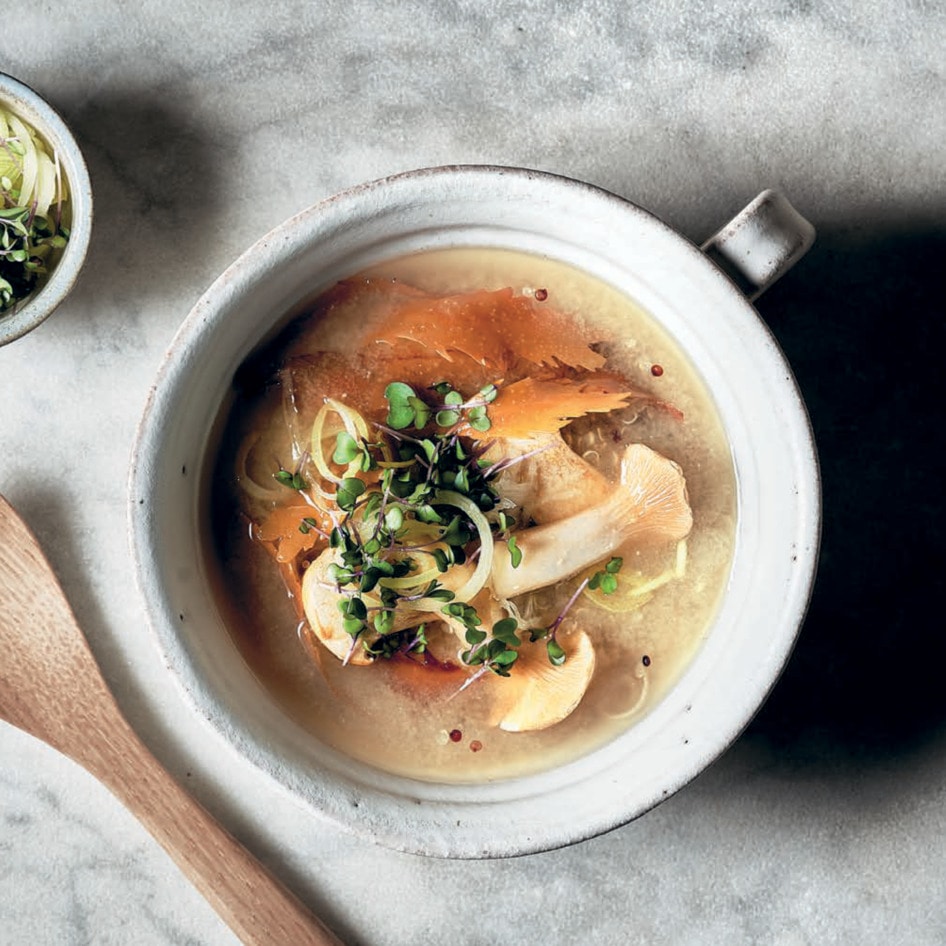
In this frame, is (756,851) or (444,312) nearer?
(444,312)

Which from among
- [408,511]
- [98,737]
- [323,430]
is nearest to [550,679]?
[408,511]

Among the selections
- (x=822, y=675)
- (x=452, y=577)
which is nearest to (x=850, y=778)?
(x=822, y=675)

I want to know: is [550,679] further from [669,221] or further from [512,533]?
[669,221]

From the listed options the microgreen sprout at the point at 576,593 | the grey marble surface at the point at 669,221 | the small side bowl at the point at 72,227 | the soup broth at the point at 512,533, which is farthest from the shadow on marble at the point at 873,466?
the small side bowl at the point at 72,227

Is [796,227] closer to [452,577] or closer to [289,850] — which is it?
[452,577]

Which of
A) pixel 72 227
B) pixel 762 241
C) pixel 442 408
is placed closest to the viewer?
pixel 762 241

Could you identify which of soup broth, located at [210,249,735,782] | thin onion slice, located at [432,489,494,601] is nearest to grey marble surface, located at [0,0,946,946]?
soup broth, located at [210,249,735,782]

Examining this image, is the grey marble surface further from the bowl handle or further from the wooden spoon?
the bowl handle
